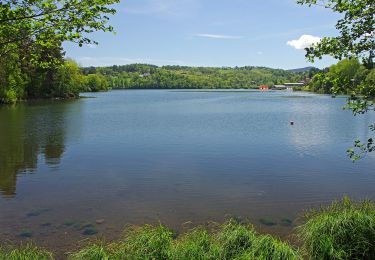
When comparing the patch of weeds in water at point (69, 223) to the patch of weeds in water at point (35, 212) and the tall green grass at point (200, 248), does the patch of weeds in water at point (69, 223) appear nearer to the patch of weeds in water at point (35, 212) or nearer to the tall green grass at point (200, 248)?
the patch of weeds in water at point (35, 212)

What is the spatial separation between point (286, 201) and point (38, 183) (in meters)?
12.4

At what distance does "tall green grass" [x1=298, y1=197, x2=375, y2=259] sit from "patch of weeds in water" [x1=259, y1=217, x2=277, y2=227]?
422 cm

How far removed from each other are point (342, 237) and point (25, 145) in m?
26.6

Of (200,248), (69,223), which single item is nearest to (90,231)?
(69,223)

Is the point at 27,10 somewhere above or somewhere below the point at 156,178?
above

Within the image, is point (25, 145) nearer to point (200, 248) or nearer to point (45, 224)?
point (45, 224)

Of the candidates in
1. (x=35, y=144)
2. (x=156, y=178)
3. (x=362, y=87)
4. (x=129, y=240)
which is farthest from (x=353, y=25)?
(x=35, y=144)

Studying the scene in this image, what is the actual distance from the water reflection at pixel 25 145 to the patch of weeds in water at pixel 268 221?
447 inches

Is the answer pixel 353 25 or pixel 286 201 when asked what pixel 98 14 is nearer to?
pixel 353 25

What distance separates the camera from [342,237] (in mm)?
8703

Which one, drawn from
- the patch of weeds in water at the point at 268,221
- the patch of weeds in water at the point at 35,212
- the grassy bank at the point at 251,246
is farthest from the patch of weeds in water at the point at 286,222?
the patch of weeds in water at the point at 35,212

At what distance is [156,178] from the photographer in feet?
65.1

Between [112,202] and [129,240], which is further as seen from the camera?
[112,202]

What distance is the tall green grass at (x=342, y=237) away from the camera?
8.41 metres
